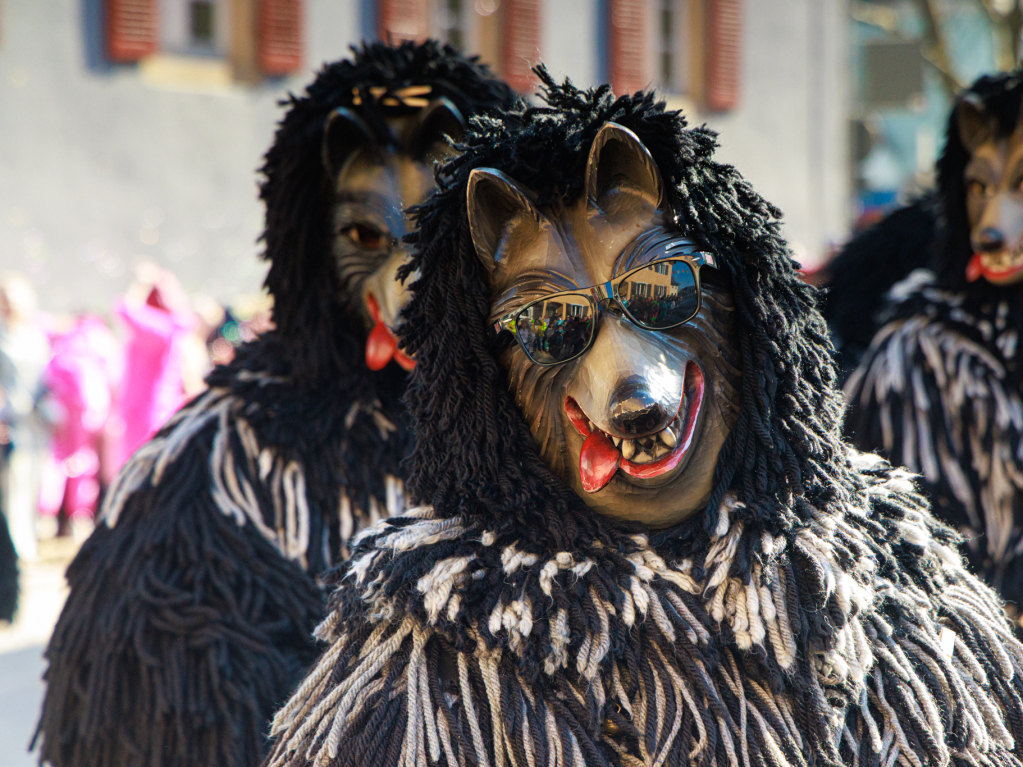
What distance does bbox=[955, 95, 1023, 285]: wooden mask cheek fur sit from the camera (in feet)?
8.95

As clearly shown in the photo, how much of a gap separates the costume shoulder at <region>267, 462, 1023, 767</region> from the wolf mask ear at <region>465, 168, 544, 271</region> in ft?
1.12

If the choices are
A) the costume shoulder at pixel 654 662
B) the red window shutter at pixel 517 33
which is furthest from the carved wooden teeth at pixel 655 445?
the red window shutter at pixel 517 33

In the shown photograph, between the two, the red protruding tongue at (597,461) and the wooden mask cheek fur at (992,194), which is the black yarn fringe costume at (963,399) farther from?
the red protruding tongue at (597,461)

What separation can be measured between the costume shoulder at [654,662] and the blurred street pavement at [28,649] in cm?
245

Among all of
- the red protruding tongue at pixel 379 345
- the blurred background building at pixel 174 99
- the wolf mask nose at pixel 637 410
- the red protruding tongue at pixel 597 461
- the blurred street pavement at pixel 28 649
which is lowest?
the blurred street pavement at pixel 28 649

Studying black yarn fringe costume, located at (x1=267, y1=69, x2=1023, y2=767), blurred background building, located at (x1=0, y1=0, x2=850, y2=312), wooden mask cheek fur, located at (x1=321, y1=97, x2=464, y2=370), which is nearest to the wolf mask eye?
wooden mask cheek fur, located at (x1=321, y1=97, x2=464, y2=370)

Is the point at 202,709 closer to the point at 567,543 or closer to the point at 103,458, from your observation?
the point at 567,543

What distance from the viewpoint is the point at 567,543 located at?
1333 millimetres

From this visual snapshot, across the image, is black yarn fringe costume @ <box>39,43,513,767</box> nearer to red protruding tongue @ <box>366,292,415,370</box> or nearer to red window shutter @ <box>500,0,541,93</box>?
red protruding tongue @ <box>366,292,415,370</box>

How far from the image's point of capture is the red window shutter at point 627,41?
11.1 meters

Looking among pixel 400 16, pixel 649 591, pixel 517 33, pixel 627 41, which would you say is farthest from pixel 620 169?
pixel 627 41

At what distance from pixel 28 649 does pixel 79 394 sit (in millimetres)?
1950

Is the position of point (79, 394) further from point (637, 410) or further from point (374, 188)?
point (637, 410)

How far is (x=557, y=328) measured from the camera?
133cm
